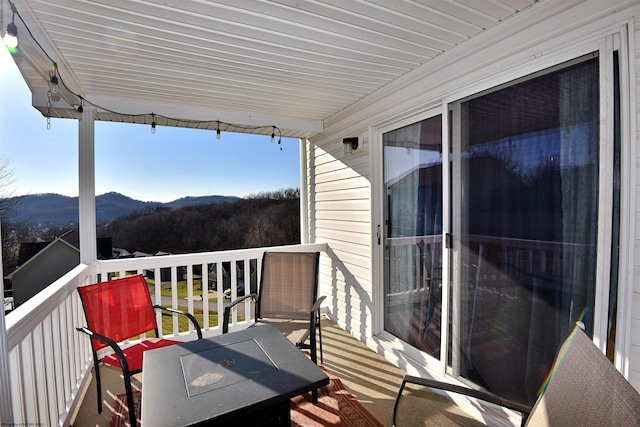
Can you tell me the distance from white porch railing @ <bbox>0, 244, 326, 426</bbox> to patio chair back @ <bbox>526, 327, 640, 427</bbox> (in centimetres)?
194

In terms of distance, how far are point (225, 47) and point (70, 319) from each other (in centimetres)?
241

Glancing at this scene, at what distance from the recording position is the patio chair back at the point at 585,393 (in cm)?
68

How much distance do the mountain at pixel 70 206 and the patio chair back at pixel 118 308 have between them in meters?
0.62

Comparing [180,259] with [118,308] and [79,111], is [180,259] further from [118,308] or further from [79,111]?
[79,111]

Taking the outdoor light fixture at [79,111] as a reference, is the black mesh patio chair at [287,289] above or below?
below

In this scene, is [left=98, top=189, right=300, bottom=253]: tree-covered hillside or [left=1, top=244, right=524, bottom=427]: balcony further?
[left=98, top=189, right=300, bottom=253]: tree-covered hillside

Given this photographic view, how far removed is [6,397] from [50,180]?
1.58 meters

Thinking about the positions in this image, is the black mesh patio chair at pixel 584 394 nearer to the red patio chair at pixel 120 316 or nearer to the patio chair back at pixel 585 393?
the patio chair back at pixel 585 393

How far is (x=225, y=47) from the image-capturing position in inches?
84.5

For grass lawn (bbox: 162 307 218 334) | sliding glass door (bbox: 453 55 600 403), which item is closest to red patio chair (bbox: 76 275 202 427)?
grass lawn (bbox: 162 307 218 334)

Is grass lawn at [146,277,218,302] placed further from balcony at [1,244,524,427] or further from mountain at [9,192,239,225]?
mountain at [9,192,239,225]

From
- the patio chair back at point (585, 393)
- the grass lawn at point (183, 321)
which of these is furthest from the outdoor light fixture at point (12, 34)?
the grass lawn at point (183, 321)

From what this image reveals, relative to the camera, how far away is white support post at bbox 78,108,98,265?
2906mm

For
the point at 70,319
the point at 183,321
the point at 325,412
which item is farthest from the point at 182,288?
the point at 325,412
